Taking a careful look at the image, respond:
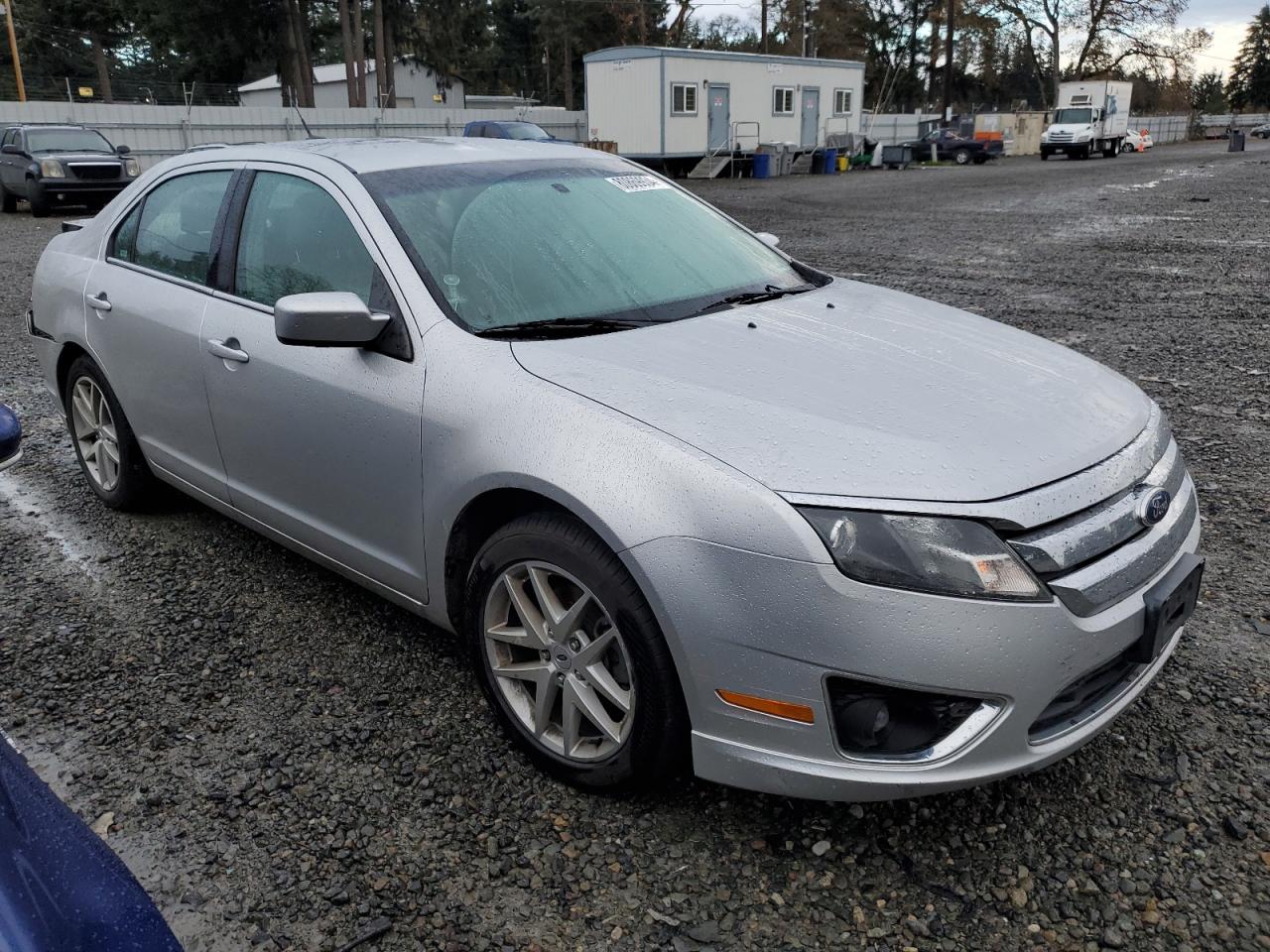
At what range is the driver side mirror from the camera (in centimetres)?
268

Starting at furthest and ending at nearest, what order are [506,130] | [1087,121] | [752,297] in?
[1087,121], [506,130], [752,297]

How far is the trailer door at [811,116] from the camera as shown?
3369 cm

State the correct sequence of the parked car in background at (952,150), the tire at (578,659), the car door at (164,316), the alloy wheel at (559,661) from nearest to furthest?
1. the tire at (578,659)
2. the alloy wheel at (559,661)
3. the car door at (164,316)
4. the parked car in background at (952,150)

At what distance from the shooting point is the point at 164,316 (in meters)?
3.69

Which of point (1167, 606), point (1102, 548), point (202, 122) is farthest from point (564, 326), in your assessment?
point (202, 122)

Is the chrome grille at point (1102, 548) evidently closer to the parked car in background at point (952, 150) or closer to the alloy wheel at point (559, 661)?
the alloy wheel at point (559, 661)

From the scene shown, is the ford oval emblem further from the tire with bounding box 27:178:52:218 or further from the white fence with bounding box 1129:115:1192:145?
the white fence with bounding box 1129:115:1192:145

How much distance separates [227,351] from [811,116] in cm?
3376

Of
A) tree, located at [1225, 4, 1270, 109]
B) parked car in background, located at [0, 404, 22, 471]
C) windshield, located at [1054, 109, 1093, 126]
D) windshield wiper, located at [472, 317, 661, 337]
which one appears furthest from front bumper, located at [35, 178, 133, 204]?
tree, located at [1225, 4, 1270, 109]

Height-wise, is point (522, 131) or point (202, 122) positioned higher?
point (202, 122)

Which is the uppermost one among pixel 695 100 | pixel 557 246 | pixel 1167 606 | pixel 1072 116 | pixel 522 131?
pixel 695 100

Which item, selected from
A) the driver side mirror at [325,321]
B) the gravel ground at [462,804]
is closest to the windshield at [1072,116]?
the gravel ground at [462,804]

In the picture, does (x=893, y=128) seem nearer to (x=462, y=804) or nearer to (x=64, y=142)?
(x=64, y=142)

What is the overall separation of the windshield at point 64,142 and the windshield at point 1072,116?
3862cm
